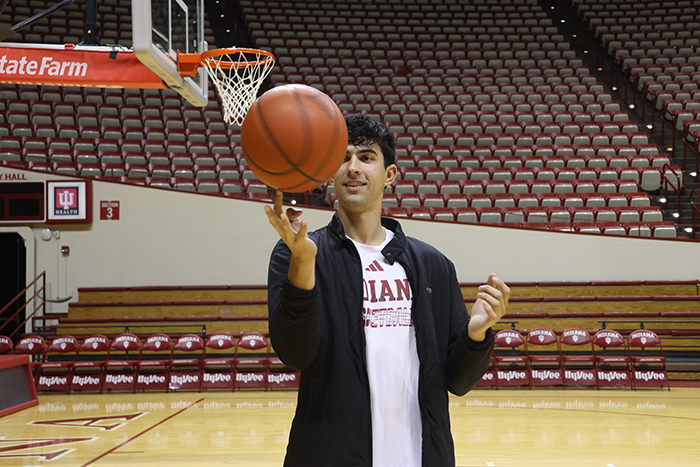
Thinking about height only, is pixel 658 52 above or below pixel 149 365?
above

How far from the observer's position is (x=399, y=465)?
1.38 m

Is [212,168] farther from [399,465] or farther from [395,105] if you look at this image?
[399,465]

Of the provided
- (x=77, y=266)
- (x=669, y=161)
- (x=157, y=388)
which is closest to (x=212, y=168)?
(x=77, y=266)

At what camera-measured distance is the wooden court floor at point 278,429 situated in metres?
4.60

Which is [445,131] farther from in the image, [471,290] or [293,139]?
[293,139]

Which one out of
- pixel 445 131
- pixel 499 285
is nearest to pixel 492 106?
pixel 445 131

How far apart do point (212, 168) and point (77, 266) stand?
2.77 meters

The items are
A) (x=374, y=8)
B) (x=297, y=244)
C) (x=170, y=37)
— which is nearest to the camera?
(x=297, y=244)

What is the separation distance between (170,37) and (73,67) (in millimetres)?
1141

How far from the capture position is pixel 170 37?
5.36 metres

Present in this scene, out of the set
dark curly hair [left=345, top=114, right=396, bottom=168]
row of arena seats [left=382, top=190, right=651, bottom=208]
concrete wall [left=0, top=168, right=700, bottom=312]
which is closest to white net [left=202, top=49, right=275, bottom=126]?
concrete wall [left=0, top=168, right=700, bottom=312]

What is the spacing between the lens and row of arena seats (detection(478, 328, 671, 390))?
7672 mm

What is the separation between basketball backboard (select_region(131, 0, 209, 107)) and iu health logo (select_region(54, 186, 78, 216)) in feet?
15.3

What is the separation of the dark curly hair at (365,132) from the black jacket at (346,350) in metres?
0.22
